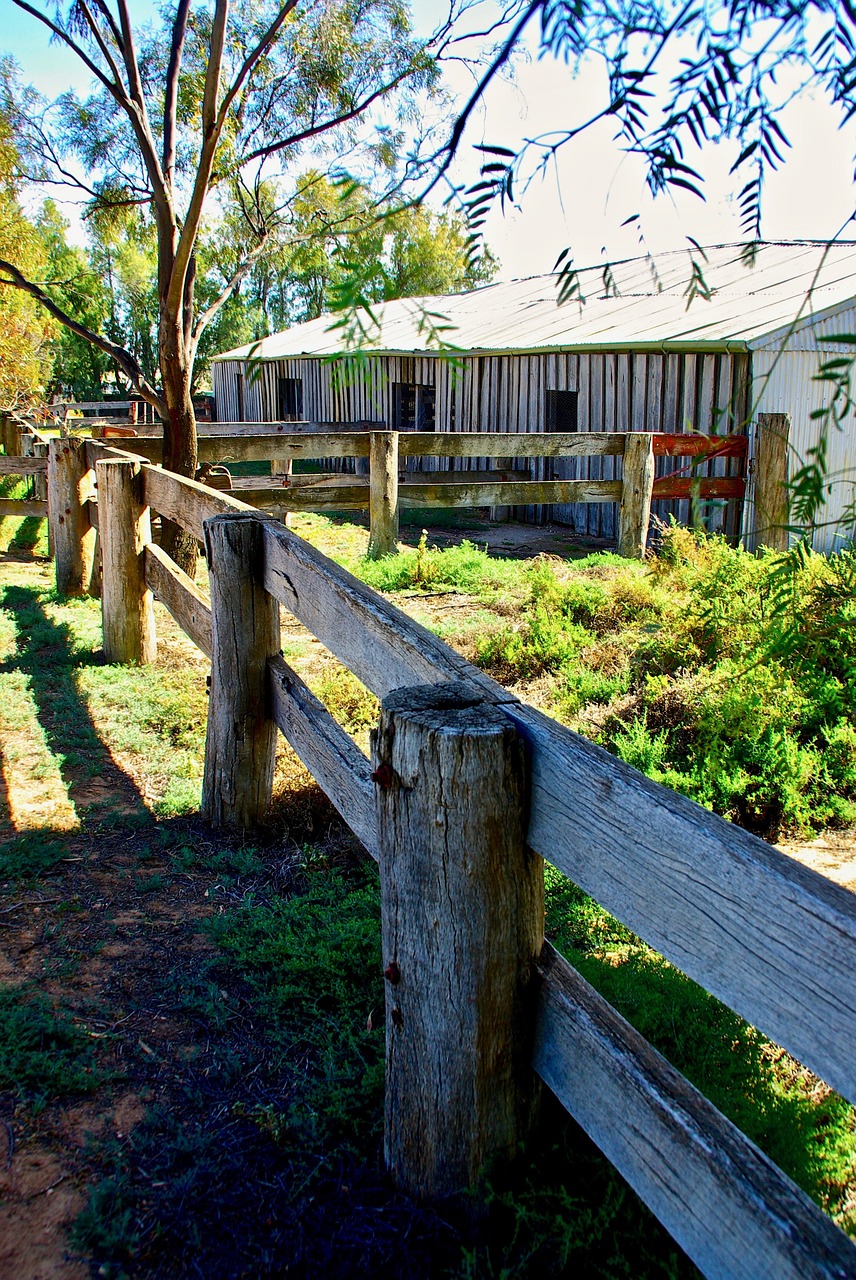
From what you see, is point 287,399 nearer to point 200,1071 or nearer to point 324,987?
point 324,987

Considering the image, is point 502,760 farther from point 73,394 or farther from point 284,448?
point 73,394

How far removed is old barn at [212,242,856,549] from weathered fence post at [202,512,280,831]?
4.47 meters

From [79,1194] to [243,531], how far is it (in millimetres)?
2361

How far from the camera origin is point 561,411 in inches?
614

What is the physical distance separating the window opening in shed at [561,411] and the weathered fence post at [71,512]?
27.6ft

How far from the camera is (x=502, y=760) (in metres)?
1.80

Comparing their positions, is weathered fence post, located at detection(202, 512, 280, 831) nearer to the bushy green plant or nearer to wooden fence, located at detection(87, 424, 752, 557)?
the bushy green plant

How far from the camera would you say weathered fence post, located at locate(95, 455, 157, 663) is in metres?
6.30

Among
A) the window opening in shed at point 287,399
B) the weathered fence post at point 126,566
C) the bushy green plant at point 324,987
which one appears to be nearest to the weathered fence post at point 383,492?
the weathered fence post at point 126,566

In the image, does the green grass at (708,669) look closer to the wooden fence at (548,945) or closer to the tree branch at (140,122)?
the wooden fence at (548,945)

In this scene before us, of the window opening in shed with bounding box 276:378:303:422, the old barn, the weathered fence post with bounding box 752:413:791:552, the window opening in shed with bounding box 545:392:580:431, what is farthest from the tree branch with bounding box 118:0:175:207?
the window opening in shed with bounding box 276:378:303:422

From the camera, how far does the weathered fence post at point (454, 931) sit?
1831mm

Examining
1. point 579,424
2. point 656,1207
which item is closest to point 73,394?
point 579,424

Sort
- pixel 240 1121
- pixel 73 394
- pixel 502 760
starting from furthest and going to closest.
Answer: pixel 73 394 < pixel 240 1121 < pixel 502 760
